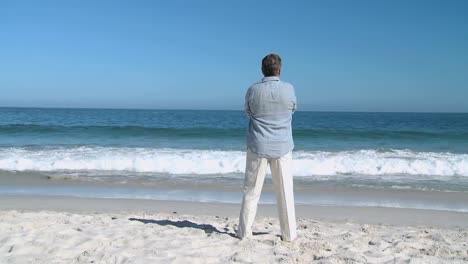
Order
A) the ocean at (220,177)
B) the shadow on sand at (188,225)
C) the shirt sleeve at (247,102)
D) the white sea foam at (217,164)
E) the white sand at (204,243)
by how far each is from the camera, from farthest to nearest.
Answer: the white sea foam at (217,164), the ocean at (220,177), the shadow on sand at (188,225), the shirt sleeve at (247,102), the white sand at (204,243)

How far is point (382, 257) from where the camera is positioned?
3.69m

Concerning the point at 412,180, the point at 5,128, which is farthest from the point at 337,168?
the point at 5,128

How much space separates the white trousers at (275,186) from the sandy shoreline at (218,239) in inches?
8.0

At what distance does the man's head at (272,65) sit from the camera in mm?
3824

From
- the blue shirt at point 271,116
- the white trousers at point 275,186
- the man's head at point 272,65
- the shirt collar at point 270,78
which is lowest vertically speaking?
the white trousers at point 275,186

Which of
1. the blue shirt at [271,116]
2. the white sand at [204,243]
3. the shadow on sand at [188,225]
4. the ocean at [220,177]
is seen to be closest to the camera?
the white sand at [204,243]

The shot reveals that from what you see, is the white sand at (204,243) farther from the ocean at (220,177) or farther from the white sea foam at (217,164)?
the white sea foam at (217,164)

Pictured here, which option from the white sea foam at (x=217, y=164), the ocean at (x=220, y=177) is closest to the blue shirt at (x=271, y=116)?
the ocean at (x=220, y=177)

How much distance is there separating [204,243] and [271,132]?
4.10 ft

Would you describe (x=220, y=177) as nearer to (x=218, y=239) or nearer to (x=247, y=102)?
(x=218, y=239)

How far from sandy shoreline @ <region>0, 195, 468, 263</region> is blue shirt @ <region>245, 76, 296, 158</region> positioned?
0.93 m

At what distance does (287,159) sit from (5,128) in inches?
981

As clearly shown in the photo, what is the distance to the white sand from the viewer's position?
3.62m

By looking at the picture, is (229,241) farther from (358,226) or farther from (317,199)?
(317,199)
